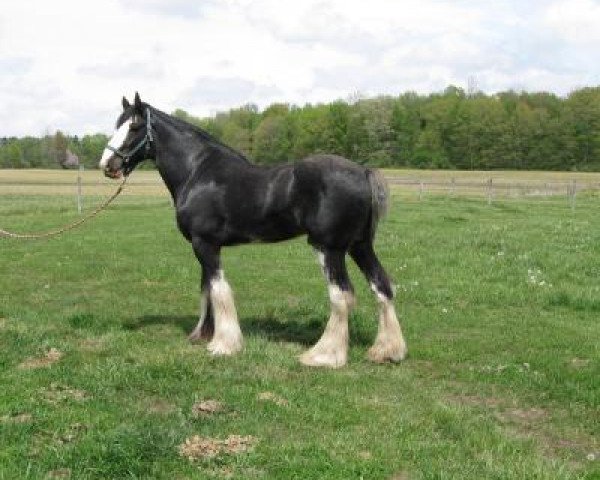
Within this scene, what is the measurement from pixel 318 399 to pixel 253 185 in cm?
288

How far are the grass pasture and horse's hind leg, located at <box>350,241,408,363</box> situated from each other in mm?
247

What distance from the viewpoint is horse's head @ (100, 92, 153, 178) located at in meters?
8.90

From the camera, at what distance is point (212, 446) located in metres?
5.22

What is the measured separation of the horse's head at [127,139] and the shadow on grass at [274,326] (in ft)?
7.29

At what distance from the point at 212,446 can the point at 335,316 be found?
10.4 feet

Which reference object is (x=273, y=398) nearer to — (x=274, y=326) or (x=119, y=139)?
(x=274, y=326)

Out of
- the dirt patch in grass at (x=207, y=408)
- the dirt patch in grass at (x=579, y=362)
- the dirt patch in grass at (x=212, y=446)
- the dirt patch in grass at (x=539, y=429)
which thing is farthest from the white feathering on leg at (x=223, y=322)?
the dirt patch in grass at (x=579, y=362)

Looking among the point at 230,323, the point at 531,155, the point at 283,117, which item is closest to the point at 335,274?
the point at 230,323

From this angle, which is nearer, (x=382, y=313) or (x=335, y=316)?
(x=335, y=316)

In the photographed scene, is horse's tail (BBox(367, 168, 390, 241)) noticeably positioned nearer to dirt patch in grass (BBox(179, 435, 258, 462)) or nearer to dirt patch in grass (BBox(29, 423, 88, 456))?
dirt patch in grass (BBox(179, 435, 258, 462))

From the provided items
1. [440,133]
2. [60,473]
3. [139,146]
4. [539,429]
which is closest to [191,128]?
[139,146]

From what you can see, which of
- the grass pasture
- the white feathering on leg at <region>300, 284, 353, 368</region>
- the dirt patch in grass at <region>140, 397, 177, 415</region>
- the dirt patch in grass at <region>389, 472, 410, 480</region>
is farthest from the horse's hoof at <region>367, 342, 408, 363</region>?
the dirt patch in grass at <region>389, 472, 410, 480</region>

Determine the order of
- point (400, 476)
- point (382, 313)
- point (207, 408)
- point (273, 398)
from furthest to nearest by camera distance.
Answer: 1. point (382, 313)
2. point (273, 398)
3. point (207, 408)
4. point (400, 476)

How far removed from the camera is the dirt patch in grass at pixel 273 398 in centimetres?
643
